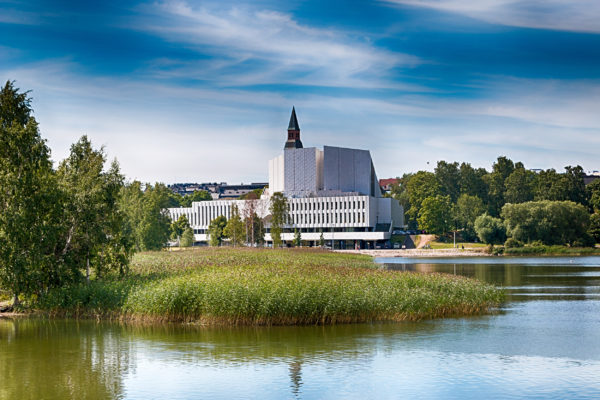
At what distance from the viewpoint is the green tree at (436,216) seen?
159250 mm

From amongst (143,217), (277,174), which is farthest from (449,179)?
(143,217)

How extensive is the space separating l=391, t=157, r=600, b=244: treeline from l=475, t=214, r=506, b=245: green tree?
0.77 metres

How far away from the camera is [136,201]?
9738cm

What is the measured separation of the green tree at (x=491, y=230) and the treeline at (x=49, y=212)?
337ft

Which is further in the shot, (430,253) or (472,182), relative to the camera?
(472,182)

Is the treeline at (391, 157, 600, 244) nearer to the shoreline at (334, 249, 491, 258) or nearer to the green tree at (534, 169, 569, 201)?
the green tree at (534, 169, 569, 201)

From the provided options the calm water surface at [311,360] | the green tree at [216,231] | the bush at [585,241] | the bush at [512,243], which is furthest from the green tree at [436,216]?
the calm water surface at [311,360]

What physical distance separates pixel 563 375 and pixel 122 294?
22730 mm

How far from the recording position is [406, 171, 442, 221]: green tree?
584 feet

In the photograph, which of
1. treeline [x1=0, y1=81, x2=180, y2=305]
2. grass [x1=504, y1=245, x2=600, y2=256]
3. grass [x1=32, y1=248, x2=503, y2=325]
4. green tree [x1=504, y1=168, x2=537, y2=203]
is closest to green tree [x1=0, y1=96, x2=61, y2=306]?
treeline [x1=0, y1=81, x2=180, y2=305]

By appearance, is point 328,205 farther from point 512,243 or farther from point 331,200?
point 512,243

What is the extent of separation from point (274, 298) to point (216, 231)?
130393 mm

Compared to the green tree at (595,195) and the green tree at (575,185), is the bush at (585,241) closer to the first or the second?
the green tree at (595,195)

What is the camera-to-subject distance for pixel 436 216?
159500 millimetres
